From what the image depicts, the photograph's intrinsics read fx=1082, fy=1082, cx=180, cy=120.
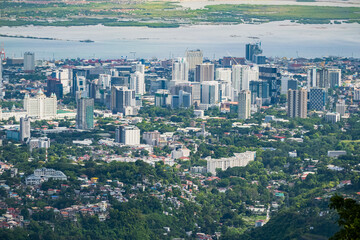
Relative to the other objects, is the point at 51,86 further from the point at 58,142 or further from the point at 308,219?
the point at 308,219

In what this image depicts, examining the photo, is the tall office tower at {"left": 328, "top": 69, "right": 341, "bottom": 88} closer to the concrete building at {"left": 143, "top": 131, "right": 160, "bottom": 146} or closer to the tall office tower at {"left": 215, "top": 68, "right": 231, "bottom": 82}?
the tall office tower at {"left": 215, "top": 68, "right": 231, "bottom": 82}

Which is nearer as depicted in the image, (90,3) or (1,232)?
(1,232)

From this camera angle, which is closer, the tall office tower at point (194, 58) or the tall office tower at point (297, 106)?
the tall office tower at point (297, 106)

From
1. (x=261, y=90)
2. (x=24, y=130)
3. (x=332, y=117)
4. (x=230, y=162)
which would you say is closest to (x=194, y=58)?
(x=261, y=90)

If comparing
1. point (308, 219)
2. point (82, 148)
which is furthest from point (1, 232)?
point (82, 148)

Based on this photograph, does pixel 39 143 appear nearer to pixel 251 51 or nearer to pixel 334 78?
pixel 334 78

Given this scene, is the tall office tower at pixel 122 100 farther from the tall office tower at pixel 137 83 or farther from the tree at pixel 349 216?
the tree at pixel 349 216

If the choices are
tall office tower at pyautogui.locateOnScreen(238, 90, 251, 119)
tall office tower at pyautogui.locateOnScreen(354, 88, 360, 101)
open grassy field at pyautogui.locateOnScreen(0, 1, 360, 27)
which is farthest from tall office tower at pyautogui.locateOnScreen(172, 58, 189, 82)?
open grassy field at pyautogui.locateOnScreen(0, 1, 360, 27)

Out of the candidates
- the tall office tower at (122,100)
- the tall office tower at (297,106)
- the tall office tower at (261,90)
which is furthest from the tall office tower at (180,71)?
the tall office tower at (297,106)
